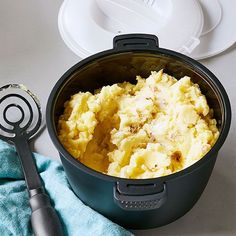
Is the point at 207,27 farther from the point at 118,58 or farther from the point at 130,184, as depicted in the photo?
the point at 130,184

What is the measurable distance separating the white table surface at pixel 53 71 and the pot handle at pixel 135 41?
18 centimetres

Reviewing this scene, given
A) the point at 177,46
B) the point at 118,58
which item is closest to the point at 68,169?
the point at 118,58

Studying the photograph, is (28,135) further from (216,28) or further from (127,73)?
(216,28)

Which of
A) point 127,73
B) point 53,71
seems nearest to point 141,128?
point 127,73

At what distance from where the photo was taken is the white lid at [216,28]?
942 millimetres

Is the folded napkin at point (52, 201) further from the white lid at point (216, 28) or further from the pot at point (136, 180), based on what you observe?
the white lid at point (216, 28)

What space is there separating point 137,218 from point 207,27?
0.40m

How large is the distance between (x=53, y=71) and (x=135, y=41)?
21cm

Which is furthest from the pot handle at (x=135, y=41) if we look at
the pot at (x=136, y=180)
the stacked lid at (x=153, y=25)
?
the stacked lid at (x=153, y=25)

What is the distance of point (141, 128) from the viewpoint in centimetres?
75

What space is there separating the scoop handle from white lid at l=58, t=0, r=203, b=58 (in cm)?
29

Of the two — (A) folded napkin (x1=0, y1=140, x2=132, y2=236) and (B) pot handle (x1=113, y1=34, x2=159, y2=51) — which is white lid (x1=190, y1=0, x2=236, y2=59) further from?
(A) folded napkin (x1=0, y1=140, x2=132, y2=236)

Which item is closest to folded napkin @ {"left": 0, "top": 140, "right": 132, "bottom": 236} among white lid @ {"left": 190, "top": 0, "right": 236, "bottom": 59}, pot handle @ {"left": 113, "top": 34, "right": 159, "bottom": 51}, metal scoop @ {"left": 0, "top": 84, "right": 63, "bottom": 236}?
metal scoop @ {"left": 0, "top": 84, "right": 63, "bottom": 236}

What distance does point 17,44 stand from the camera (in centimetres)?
98
